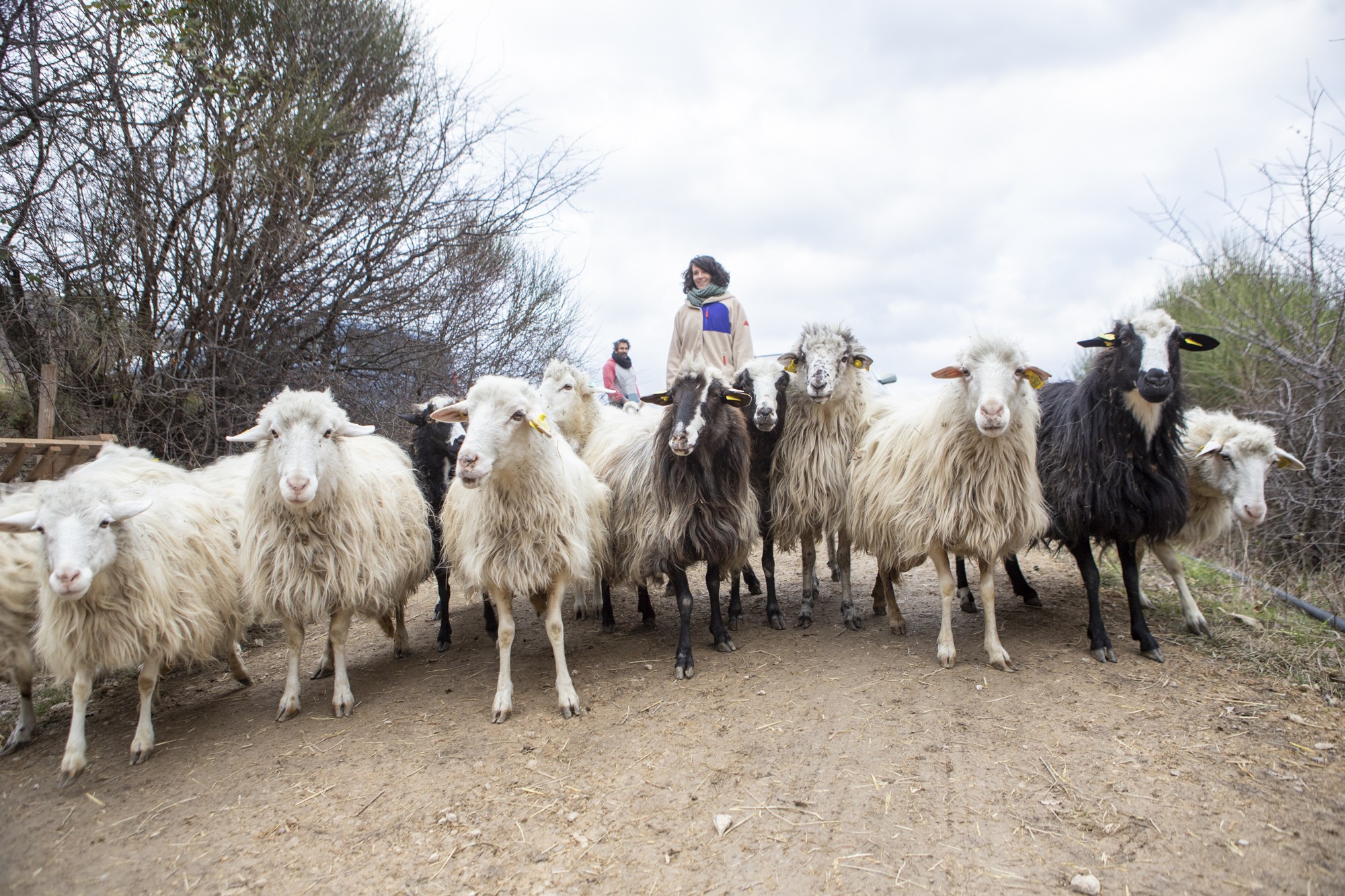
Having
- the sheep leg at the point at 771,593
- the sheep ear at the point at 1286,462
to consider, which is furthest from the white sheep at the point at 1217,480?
the sheep leg at the point at 771,593

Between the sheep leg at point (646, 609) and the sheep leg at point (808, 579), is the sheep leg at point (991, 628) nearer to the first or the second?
the sheep leg at point (808, 579)

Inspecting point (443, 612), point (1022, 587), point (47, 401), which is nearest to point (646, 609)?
point (443, 612)

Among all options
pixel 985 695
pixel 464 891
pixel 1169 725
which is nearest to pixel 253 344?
pixel 464 891

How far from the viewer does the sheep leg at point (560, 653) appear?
4199 millimetres

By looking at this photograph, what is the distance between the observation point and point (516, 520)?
14.5ft

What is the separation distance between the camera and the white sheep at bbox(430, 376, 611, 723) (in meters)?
4.21

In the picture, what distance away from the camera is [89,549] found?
12.6 feet

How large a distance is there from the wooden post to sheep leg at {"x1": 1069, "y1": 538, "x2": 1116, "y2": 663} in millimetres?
9360

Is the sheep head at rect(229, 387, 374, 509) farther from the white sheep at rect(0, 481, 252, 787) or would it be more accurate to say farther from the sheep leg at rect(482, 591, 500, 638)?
the sheep leg at rect(482, 591, 500, 638)

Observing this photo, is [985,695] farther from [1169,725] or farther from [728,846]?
[728,846]

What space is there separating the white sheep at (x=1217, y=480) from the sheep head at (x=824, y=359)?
2.42m

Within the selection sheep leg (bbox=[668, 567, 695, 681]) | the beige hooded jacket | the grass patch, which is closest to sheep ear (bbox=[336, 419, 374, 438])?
sheep leg (bbox=[668, 567, 695, 681])

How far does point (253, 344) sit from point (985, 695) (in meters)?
8.55

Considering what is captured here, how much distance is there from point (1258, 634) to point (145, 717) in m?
7.21
